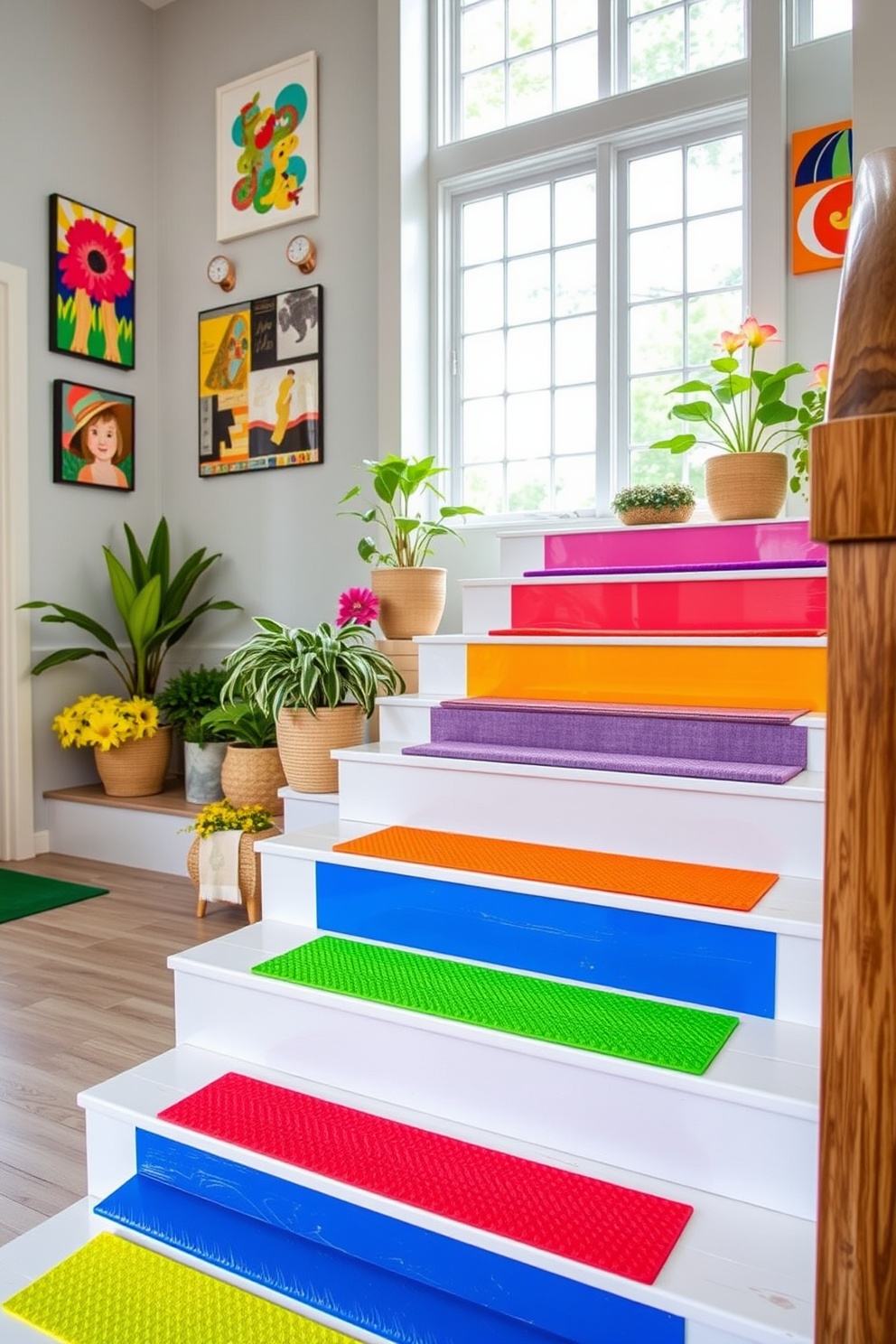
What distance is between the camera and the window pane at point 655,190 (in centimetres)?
337

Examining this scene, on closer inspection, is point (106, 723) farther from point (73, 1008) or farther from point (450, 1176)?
point (450, 1176)

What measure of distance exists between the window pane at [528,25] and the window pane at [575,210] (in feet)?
1.87

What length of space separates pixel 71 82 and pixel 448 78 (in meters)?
1.67

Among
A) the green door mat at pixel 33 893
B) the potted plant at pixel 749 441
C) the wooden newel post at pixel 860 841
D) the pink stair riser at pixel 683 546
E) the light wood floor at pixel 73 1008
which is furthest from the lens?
the green door mat at pixel 33 893

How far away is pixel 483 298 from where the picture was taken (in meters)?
3.78

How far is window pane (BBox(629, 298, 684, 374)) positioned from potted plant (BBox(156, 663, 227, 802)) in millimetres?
2054

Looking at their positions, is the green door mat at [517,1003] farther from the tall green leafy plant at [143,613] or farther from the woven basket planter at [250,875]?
the tall green leafy plant at [143,613]

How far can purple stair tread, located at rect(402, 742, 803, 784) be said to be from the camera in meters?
1.62

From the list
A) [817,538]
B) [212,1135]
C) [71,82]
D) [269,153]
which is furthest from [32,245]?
[817,538]

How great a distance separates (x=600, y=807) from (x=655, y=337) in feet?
7.47

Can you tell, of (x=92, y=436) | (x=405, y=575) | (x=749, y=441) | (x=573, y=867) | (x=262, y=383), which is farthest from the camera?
(x=92, y=436)

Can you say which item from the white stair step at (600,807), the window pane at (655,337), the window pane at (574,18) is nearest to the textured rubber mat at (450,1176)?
the white stair step at (600,807)

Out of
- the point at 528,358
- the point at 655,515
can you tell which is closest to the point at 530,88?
the point at 528,358

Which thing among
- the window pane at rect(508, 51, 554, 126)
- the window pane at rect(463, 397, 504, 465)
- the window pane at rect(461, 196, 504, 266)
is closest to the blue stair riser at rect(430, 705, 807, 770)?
the window pane at rect(463, 397, 504, 465)
